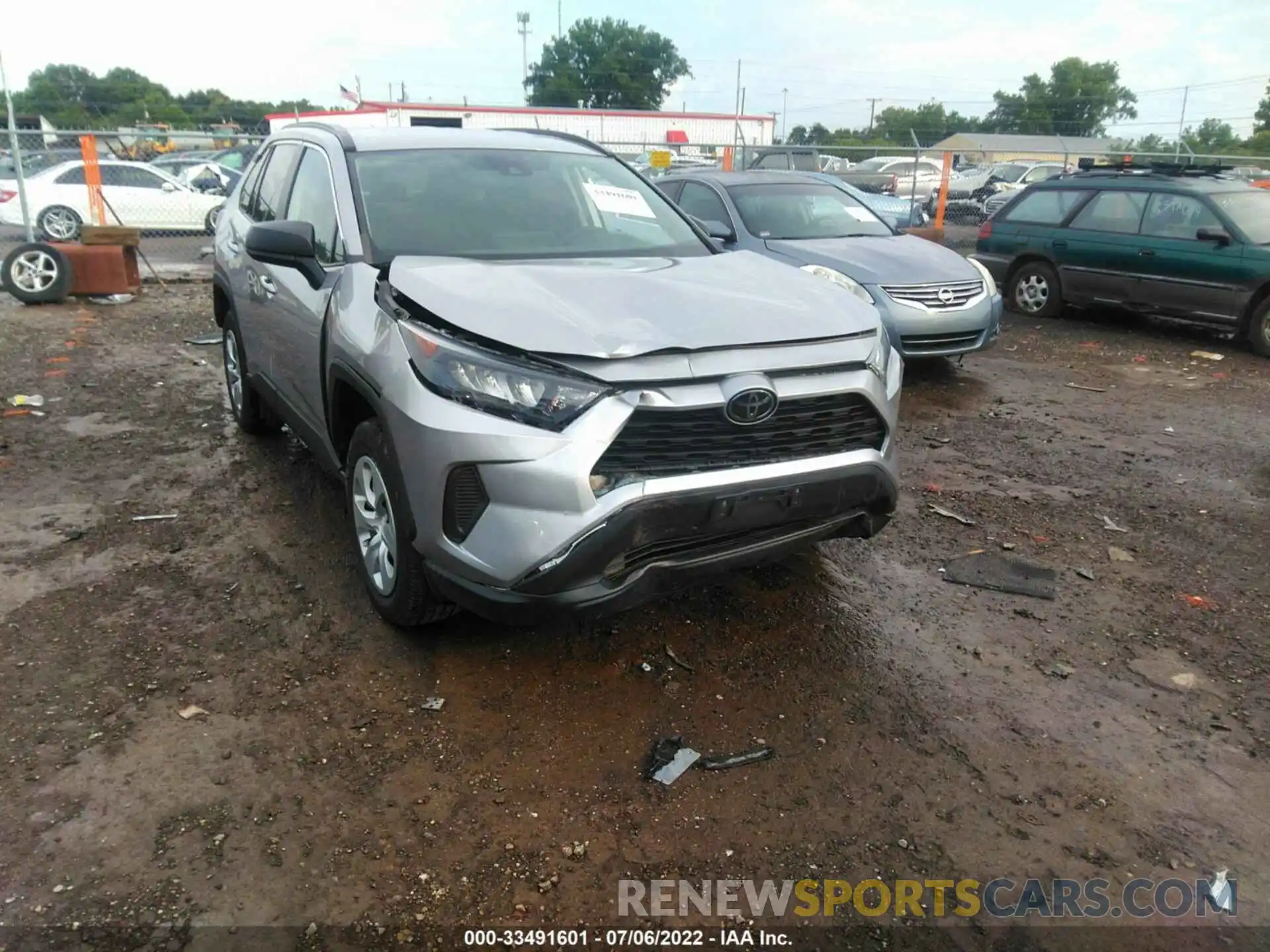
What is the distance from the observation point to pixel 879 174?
891 inches

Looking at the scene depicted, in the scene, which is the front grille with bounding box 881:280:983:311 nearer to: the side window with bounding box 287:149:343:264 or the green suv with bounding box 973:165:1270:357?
the green suv with bounding box 973:165:1270:357

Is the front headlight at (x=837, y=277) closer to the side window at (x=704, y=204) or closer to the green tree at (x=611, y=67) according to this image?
the side window at (x=704, y=204)

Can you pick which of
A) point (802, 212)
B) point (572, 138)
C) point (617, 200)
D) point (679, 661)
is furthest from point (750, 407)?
point (802, 212)

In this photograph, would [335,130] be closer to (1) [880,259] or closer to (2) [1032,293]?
(1) [880,259]

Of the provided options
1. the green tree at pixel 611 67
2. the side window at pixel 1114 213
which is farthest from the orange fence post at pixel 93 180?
the green tree at pixel 611 67

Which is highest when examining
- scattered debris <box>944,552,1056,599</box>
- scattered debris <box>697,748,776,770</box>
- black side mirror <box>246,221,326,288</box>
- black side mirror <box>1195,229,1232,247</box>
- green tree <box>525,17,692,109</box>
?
green tree <box>525,17,692,109</box>

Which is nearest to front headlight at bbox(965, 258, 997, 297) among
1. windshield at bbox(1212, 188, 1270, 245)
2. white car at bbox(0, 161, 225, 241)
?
windshield at bbox(1212, 188, 1270, 245)

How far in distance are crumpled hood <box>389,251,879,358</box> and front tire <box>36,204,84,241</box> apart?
13.9 m

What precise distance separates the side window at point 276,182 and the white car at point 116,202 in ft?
31.7

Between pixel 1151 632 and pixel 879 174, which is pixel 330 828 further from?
pixel 879 174

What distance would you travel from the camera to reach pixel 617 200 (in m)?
4.41

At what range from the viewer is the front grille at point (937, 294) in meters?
7.40

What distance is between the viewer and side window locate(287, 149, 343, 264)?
3.82 meters

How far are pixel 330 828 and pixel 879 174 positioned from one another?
22.8m
